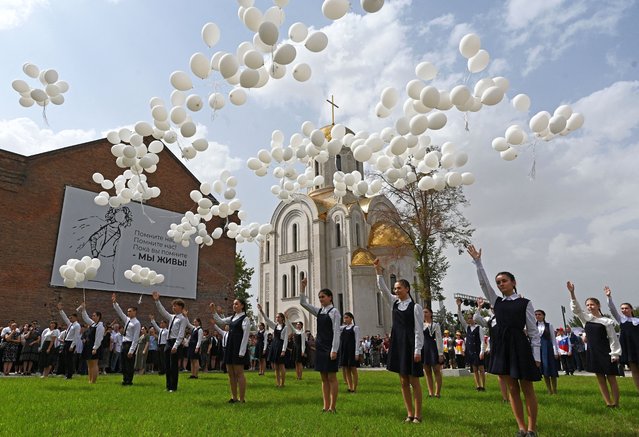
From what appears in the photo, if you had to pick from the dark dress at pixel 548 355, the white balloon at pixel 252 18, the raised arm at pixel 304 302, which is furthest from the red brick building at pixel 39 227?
the dark dress at pixel 548 355

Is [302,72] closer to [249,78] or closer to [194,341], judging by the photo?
[249,78]

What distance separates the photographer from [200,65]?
25.5 ft

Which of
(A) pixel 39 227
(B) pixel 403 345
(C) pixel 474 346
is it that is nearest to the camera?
(B) pixel 403 345

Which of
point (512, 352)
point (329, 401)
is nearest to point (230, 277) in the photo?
point (329, 401)

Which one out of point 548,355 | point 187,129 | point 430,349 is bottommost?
point 548,355

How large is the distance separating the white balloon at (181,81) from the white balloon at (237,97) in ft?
2.66

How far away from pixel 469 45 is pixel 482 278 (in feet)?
13.1

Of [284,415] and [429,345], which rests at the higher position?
[429,345]

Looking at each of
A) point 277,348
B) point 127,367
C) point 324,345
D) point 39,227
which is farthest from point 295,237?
point 324,345

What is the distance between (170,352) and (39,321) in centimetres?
1365

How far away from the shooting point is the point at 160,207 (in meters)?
26.7

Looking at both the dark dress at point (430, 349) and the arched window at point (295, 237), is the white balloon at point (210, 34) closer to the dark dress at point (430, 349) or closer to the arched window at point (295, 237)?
the dark dress at point (430, 349)

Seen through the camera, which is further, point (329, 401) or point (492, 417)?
point (329, 401)

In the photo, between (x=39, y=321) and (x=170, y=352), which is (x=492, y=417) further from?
(x=39, y=321)
